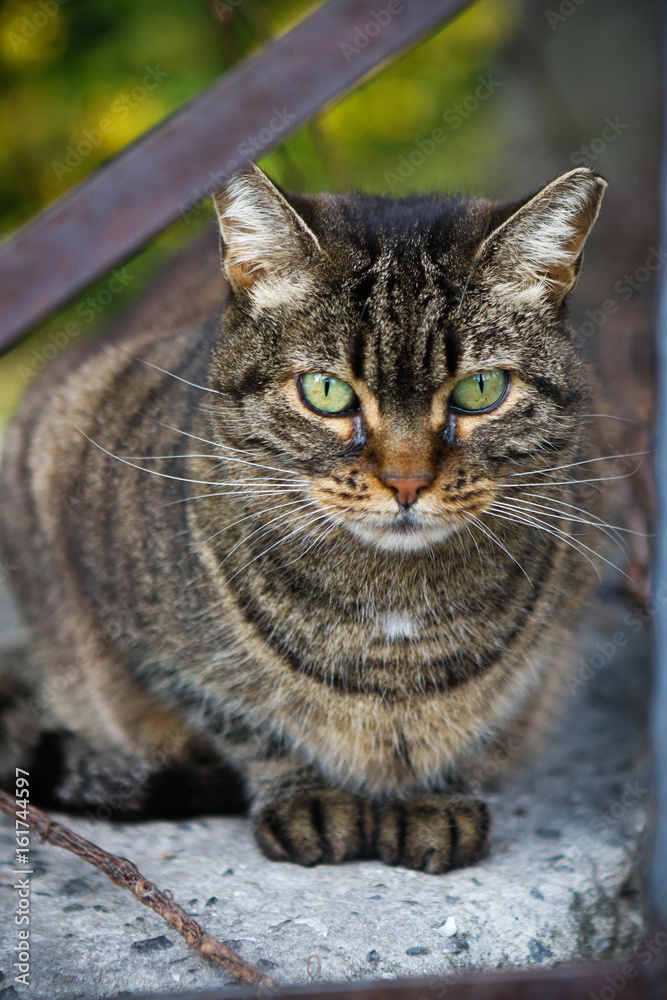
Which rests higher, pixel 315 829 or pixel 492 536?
pixel 492 536

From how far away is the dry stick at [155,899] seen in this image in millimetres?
1339

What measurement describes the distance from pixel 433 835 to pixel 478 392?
83 cm

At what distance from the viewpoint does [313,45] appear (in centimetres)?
153

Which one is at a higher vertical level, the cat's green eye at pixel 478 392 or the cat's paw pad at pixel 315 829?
the cat's green eye at pixel 478 392
